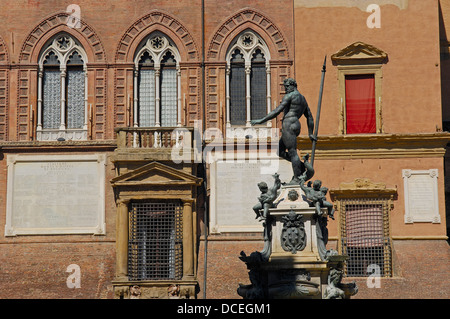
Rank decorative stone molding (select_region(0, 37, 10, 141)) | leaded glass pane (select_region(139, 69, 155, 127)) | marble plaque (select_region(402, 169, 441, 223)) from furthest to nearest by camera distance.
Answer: leaded glass pane (select_region(139, 69, 155, 127)) < decorative stone molding (select_region(0, 37, 10, 141)) < marble plaque (select_region(402, 169, 441, 223))

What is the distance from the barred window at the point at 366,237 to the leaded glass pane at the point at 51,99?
1101 cm

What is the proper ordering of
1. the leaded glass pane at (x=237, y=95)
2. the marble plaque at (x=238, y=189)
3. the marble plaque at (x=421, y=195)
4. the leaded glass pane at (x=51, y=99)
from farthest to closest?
the leaded glass pane at (x=51, y=99), the leaded glass pane at (x=237, y=95), the marble plaque at (x=238, y=189), the marble plaque at (x=421, y=195)

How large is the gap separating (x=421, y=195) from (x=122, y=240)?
10.6 m

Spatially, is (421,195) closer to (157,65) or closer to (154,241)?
(154,241)

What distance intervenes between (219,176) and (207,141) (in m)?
1.34

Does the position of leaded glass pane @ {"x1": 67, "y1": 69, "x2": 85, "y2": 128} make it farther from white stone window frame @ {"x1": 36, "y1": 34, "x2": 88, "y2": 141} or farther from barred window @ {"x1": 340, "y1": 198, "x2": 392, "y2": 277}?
barred window @ {"x1": 340, "y1": 198, "x2": 392, "y2": 277}

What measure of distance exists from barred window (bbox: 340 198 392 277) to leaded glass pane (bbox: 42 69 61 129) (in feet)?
36.1

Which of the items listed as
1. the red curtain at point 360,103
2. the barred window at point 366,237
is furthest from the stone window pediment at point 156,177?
the red curtain at point 360,103

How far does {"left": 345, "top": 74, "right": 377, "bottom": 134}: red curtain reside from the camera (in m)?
37.6

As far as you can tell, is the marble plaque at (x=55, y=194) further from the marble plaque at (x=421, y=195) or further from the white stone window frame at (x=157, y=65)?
the marble plaque at (x=421, y=195)

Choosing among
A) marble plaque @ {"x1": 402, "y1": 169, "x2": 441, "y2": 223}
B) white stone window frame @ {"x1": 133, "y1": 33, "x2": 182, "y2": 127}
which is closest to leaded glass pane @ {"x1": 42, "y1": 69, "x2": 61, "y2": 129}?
white stone window frame @ {"x1": 133, "y1": 33, "x2": 182, "y2": 127}

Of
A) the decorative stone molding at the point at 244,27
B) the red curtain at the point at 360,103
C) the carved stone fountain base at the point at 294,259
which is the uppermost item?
the decorative stone molding at the point at 244,27

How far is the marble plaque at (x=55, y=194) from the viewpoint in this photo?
122ft

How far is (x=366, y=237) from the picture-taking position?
36469 millimetres
